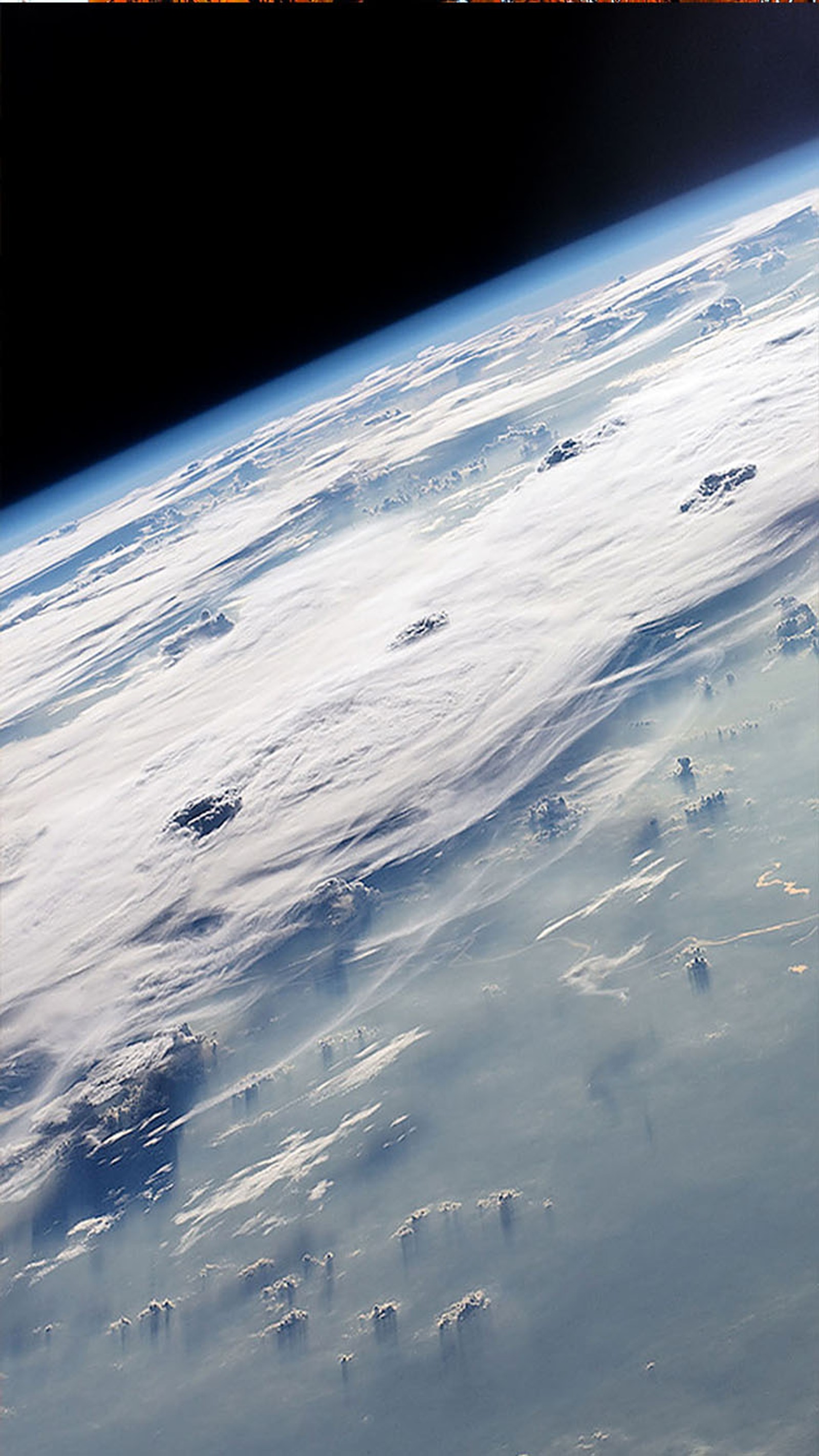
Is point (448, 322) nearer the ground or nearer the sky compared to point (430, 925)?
nearer the sky

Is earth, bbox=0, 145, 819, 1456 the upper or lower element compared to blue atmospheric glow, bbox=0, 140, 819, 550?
lower

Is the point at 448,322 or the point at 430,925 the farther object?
the point at 448,322

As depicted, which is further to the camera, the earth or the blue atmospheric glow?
the blue atmospheric glow

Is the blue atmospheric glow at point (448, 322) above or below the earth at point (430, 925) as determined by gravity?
above

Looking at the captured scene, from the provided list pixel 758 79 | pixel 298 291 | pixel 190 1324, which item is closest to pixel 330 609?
pixel 298 291

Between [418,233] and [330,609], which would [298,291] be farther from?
[330,609]
